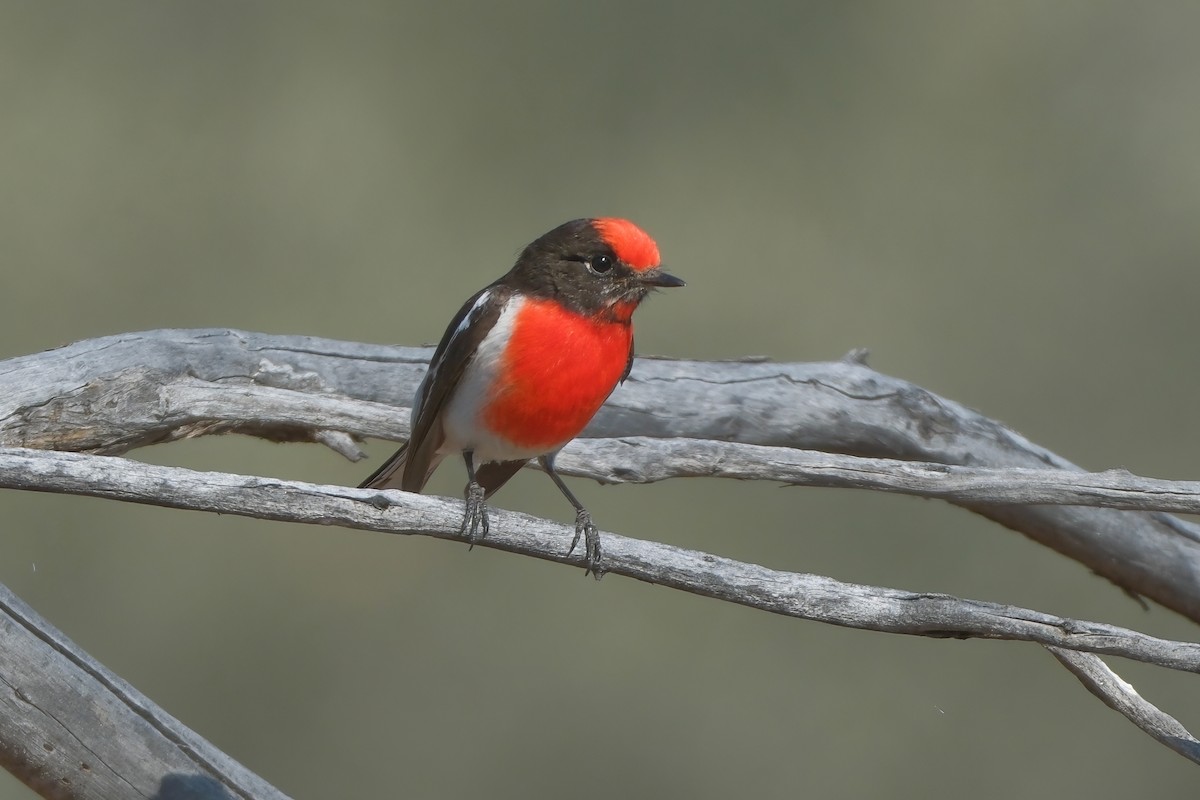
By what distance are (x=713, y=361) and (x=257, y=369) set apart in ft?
3.51

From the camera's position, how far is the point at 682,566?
1.98 meters

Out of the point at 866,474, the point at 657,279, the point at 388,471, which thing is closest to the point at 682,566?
the point at 866,474

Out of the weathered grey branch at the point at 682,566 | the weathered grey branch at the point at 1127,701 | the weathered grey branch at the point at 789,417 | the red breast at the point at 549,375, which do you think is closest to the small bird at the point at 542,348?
the red breast at the point at 549,375

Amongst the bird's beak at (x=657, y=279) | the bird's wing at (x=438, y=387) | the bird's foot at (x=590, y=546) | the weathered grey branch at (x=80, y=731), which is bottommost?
the weathered grey branch at (x=80, y=731)

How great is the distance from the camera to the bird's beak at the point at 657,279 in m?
2.49

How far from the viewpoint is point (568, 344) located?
2.43 metres

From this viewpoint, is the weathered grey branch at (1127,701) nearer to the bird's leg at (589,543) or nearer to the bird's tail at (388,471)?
the bird's leg at (589,543)

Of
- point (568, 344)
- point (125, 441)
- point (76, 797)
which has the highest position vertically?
point (568, 344)

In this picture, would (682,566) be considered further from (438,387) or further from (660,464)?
(438,387)

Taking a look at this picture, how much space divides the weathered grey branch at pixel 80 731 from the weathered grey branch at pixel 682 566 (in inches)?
10.9

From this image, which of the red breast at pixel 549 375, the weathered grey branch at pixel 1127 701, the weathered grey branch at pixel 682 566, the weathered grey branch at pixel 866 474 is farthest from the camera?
the red breast at pixel 549 375

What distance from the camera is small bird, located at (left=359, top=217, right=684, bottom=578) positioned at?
2420 mm

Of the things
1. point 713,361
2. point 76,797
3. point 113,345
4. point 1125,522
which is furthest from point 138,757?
point 1125,522

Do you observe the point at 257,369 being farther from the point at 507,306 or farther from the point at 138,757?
the point at 138,757
